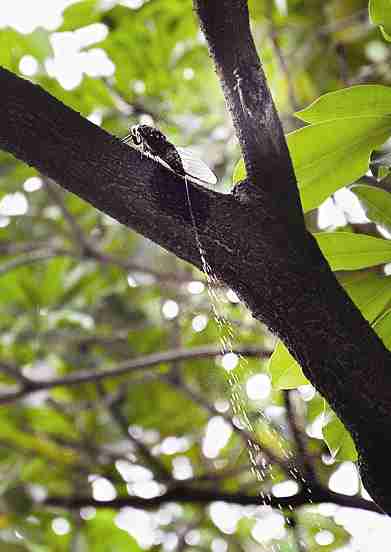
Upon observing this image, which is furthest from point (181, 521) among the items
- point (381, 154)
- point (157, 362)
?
point (381, 154)

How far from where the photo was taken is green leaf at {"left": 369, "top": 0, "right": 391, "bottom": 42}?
24.1 inches

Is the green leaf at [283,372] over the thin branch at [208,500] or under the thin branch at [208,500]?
under

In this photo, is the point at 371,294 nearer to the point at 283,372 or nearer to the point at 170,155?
the point at 283,372

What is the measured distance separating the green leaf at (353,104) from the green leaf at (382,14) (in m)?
0.04

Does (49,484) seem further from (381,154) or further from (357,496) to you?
(381,154)

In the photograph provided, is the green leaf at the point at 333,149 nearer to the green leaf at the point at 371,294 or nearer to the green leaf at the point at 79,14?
the green leaf at the point at 371,294

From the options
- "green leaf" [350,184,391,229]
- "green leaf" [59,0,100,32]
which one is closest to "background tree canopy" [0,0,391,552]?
"green leaf" [59,0,100,32]

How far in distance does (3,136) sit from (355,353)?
0.24m

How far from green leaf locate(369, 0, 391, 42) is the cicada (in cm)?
16

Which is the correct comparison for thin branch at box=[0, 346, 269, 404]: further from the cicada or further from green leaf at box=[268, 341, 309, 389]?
the cicada

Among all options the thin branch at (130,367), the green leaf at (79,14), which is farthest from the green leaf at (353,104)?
the green leaf at (79,14)

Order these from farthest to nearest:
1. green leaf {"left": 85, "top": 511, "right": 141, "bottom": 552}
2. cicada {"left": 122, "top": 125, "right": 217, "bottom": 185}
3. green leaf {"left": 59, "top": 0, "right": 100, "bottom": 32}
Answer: green leaf {"left": 85, "top": 511, "right": 141, "bottom": 552}, green leaf {"left": 59, "top": 0, "right": 100, "bottom": 32}, cicada {"left": 122, "top": 125, "right": 217, "bottom": 185}

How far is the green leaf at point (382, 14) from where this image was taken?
24.1 inches

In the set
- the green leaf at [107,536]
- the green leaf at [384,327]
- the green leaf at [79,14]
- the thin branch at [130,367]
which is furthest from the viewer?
the green leaf at [107,536]
